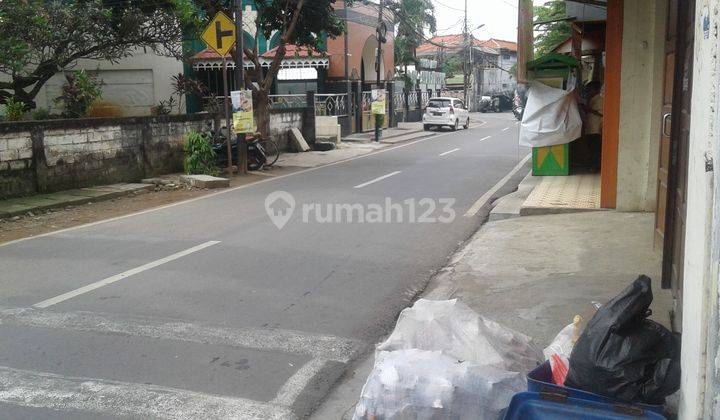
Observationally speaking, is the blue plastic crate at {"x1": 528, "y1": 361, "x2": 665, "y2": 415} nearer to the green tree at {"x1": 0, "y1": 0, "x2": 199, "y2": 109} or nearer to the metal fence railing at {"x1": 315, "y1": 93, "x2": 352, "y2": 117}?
the green tree at {"x1": 0, "y1": 0, "x2": 199, "y2": 109}

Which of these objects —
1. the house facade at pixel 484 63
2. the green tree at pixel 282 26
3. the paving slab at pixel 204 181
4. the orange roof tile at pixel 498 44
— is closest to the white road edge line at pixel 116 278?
the paving slab at pixel 204 181

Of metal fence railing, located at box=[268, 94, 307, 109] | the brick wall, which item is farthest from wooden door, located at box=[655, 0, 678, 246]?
metal fence railing, located at box=[268, 94, 307, 109]

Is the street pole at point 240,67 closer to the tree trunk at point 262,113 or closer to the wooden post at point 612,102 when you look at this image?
the tree trunk at point 262,113

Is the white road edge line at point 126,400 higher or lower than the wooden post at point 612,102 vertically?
lower

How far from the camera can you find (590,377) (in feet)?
10.3

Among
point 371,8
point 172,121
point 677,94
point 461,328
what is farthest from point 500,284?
point 371,8

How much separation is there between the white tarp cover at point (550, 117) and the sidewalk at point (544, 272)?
399 centimetres

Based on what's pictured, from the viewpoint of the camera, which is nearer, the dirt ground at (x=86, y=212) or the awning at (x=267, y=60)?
the dirt ground at (x=86, y=212)

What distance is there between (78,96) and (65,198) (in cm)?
329

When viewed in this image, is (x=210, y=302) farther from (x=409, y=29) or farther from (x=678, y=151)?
(x=409, y=29)

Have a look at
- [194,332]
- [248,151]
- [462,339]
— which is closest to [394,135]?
[248,151]

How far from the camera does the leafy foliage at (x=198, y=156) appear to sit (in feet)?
53.5

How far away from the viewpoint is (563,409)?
3.02 m

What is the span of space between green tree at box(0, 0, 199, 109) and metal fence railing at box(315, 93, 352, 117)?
33.5 ft
